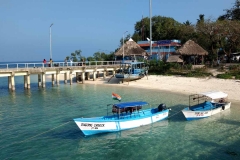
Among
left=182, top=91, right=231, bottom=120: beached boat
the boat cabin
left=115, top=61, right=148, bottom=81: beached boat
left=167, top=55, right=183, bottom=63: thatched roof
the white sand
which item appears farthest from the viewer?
left=167, top=55, right=183, bottom=63: thatched roof

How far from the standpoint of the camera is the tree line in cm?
4634

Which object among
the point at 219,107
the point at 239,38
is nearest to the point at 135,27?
the point at 239,38

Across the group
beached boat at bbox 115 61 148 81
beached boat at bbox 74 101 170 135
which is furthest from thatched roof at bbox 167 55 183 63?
beached boat at bbox 74 101 170 135

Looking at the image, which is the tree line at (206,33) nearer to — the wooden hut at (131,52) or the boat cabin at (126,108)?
the wooden hut at (131,52)

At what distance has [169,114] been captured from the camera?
74.0ft

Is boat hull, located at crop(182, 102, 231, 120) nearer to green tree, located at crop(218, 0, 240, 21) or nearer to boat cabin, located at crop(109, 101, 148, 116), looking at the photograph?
boat cabin, located at crop(109, 101, 148, 116)

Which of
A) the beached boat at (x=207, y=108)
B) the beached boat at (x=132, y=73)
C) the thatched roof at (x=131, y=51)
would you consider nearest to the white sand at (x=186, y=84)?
the beached boat at (x=132, y=73)

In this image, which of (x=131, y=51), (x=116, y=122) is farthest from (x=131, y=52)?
(x=116, y=122)

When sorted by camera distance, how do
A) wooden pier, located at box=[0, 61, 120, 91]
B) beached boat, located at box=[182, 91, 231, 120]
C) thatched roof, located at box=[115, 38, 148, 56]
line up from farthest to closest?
thatched roof, located at box=[115, 38, 148, 56]
wooden pier, located at box=[0, 61, 120, 91]
beached boat, located at box=[182, 91, 231, 120]

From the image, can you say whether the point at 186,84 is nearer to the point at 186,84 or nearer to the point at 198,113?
the point at 186,84

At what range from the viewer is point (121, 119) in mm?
17859

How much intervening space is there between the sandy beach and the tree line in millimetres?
13607

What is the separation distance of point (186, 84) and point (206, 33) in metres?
17.5

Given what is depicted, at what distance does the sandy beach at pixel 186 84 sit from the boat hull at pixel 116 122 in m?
13.0
